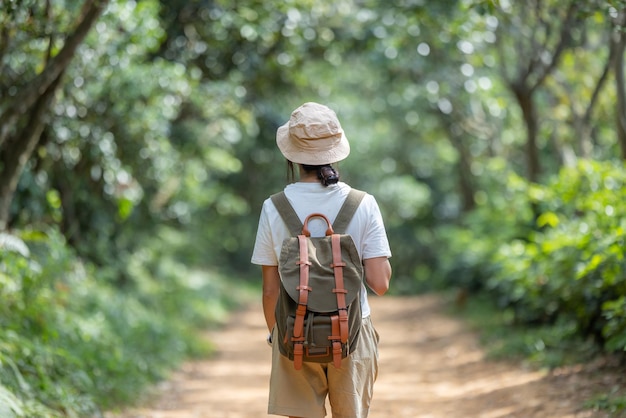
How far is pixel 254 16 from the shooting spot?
12281 millimetres

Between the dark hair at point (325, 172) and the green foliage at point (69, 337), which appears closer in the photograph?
the dark hair at point (325, 172)

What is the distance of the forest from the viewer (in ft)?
24.5

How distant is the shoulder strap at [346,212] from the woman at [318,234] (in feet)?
0.09

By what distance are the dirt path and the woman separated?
9.39 feet

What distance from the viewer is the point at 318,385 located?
3.94 metres

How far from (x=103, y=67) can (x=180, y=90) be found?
1.28m

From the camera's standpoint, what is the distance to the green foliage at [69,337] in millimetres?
6352

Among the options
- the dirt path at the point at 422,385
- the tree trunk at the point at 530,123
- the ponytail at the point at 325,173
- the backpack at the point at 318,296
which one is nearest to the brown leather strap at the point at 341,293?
the backpack at the point at 318,296

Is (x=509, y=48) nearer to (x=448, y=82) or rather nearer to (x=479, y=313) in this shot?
(x=448, y=82)

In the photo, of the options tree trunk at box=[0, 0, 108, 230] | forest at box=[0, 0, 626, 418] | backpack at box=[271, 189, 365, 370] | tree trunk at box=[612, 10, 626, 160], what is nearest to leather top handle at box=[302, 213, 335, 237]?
backpack at box=[271, 189, 365, 370]

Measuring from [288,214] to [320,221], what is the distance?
0.15m

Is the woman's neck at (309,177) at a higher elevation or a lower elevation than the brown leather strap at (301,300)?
higher

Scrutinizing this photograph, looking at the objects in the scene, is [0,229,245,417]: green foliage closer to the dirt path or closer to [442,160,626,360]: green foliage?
the dirt path

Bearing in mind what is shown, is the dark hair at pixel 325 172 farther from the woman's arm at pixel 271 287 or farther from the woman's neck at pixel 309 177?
the woman's arm at pixel 271 287
